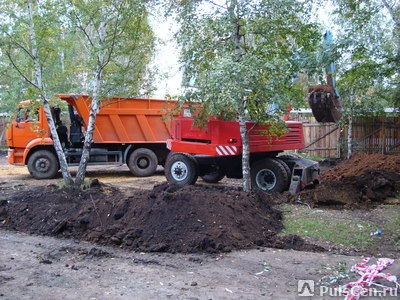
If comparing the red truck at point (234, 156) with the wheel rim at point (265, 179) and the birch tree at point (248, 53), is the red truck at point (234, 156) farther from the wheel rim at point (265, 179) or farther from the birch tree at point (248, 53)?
the birch tree at point (248, 53)

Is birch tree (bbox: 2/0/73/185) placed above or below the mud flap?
above

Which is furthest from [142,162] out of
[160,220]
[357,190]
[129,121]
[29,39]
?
[160,220]

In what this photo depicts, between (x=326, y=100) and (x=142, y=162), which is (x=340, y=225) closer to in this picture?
(x=326, y=100)

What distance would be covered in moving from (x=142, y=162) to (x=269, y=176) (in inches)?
219

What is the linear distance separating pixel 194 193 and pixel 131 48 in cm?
445

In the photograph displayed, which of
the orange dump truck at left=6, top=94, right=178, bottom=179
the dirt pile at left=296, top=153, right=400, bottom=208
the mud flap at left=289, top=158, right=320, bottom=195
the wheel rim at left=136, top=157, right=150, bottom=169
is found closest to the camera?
the dirt pile at left=296, top=153, right=400, bottom=208

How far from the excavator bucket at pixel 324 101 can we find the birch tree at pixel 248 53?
1.63m

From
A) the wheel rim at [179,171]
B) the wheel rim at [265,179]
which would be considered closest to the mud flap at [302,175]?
the wheel rim at [265,179]

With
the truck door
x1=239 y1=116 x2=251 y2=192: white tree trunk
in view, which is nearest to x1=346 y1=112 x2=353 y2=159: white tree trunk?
x1=239 y1=116 x2=251 y2=192: white tree trunk

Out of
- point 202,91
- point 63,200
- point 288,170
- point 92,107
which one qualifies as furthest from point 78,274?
point 288,170

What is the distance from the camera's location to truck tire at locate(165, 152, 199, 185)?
11484 millimetres

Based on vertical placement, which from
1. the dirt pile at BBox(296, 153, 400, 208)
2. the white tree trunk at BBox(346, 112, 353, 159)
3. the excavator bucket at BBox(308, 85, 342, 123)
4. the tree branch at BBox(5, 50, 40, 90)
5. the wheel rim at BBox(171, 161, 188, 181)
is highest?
the tree branch at BBox(5, 50, 40, 90)

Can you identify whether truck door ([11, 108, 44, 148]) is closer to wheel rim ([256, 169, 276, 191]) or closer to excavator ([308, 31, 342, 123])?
wheel rim ([256, 169, 276, 191])

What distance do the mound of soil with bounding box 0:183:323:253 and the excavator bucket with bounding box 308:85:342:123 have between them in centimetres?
A: 321
